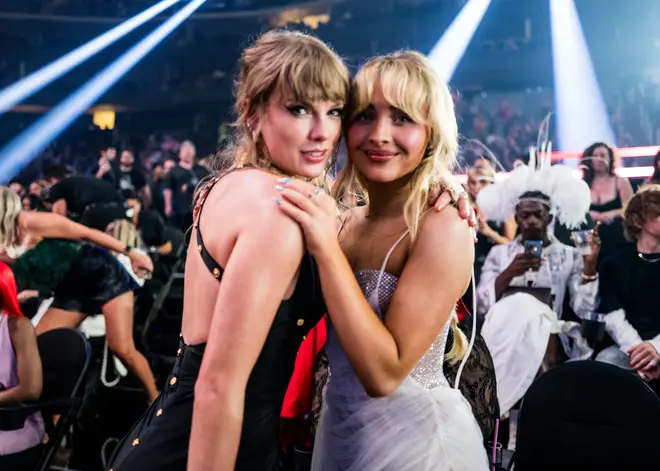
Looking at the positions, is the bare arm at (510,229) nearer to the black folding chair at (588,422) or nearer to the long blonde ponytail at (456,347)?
the black folding chair at (588,422)

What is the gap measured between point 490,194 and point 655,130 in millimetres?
6186

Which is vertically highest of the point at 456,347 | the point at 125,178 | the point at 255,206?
the point at 255,206

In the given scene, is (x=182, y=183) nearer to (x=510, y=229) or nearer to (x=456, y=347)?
(x=510, y=229)

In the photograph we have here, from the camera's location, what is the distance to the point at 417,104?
1558mm

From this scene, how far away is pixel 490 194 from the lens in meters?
4.75

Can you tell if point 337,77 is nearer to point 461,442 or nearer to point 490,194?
point 461,442

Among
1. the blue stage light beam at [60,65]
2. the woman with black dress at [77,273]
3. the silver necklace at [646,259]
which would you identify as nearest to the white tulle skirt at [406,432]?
the silver necklace at [646,259]

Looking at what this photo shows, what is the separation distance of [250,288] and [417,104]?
0.59 metres

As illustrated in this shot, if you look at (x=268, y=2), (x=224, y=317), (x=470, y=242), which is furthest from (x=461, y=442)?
(x=268, y=2)

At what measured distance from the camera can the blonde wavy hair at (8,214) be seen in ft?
14.3

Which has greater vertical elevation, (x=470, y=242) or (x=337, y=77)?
(x=337, y=77)

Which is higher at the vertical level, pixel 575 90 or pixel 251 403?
pixel 575 90

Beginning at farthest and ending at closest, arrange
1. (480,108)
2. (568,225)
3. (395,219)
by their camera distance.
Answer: (480,108), (568,225), (395,219)

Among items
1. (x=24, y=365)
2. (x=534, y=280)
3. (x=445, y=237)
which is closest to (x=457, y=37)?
(x=534, y=280)
